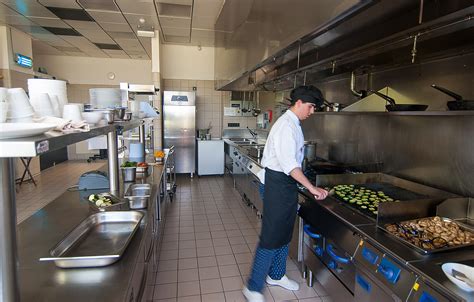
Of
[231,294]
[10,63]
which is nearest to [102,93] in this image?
[231,294]

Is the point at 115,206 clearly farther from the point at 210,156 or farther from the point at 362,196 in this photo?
the point at 210,156

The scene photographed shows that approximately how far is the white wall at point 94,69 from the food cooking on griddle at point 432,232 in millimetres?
6959

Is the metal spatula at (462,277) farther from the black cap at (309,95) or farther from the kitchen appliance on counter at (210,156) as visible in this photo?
the kitchen appliance on counter at (210,156)

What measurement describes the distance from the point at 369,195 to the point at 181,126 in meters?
4.39

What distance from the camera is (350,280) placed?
1715 mm

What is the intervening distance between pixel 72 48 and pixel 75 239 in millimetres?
6457

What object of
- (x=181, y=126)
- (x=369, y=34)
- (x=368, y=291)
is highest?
(x=369, y=34)

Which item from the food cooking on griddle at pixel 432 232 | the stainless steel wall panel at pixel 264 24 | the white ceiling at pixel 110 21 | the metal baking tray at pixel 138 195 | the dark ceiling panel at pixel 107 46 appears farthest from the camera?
the dark ceiling panel at pixel 107 46

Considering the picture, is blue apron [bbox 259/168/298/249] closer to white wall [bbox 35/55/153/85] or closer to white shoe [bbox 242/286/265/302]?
white shoe [bbox 242/286/265/302]

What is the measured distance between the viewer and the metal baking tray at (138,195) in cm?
188

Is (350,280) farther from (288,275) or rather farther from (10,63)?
(10,63)

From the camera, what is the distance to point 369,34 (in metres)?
2.18

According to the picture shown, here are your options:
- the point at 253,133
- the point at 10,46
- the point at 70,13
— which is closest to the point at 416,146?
the point at 253,133

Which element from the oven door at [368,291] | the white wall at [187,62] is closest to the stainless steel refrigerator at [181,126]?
the white wall at [187,62]
